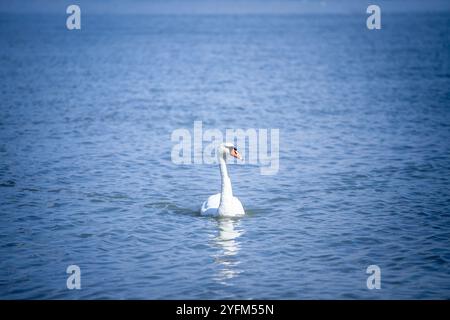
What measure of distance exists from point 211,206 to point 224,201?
70 centimetres

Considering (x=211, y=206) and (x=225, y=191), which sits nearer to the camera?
(x=225, y=191)

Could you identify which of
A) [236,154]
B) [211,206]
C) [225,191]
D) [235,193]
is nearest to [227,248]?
[225,191]

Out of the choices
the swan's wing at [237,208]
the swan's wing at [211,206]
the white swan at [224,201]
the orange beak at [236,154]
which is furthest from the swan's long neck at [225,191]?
the orange beak at [236,154]

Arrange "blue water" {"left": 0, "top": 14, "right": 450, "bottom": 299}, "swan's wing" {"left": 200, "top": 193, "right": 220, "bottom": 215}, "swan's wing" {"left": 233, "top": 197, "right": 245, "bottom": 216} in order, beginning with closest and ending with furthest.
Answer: "blue water" {"left": 0, "top": 14, "right": 450, "bottom": 299}, "swan's wing" {"left": 233, "top": 197, "right": 245, "bottom": 216}, "swan's wing" {"left": 200, "top": 193, "right": 220, "bottom": 215}

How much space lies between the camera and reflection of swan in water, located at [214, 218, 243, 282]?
1529 centimetres

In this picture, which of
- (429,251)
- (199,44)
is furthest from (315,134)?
(199,44)

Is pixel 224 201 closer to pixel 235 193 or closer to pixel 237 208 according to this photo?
pixel 237 208

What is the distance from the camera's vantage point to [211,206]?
63.3 feet

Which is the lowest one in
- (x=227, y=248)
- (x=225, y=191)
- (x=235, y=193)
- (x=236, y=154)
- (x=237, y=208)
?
(x=227, y=248)

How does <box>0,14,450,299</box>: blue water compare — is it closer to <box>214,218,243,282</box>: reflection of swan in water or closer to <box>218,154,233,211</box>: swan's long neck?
<box>214,218,243,282</box>: reflection of swan in water

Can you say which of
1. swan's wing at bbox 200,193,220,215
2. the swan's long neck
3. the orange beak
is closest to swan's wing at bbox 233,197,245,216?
the swan's long neck

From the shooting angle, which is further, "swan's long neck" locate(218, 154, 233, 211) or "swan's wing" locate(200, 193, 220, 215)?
"swan's wing" locate(200, 193, 220, 215)

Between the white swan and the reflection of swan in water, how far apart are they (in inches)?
11.3
